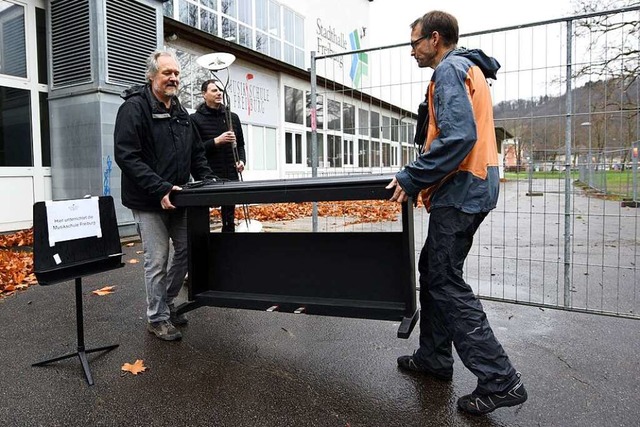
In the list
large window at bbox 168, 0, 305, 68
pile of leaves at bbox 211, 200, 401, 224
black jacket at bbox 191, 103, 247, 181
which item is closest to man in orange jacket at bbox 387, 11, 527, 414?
black jacket at bbox 191, 103, 247, 181

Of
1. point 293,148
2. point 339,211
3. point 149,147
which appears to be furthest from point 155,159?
point 293,148

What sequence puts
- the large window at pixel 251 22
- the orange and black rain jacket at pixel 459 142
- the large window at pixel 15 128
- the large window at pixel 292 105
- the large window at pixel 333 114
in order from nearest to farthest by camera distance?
the orange and black rain jacket at pixel 459 142 → the large window at pixel 333 114 → the large window at pixel 15 128 → the large window at pixel 251 22 → the large window at pixel 292 105

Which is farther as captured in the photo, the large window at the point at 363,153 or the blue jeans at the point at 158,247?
the large window at the point at 363,153

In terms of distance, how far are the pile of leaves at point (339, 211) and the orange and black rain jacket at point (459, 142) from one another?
6259mm

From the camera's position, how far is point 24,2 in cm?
854

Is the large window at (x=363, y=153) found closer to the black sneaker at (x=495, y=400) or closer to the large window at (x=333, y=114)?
the large window at (x=333, y=114)

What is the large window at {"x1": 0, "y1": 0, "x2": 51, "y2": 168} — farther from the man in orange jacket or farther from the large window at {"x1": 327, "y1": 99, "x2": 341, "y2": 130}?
the man in orange jacket

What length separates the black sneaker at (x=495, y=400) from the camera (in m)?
2.45

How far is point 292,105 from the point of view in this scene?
62.4 feet

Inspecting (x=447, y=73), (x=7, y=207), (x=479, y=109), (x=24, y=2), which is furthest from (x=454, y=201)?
(x=24, y=2)

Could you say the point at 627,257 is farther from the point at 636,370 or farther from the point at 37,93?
the point at 37,93

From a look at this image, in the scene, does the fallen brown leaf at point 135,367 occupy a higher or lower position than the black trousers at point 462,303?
lower

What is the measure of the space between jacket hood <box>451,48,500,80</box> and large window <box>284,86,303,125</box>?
1638cm

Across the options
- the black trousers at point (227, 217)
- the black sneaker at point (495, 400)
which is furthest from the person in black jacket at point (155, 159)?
the black sneaker at point (495, 400)
